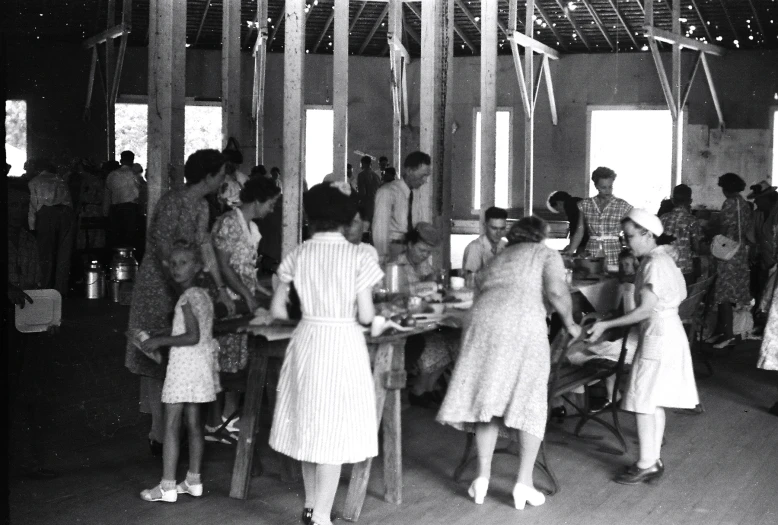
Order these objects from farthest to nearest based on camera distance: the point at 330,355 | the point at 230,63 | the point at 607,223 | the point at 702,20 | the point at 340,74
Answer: the point at 702,20
the point at 230,63
the point at 340,74
the point at 607,223
the point at 330,355

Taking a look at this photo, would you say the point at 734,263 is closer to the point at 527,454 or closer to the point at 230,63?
the point at 527,454

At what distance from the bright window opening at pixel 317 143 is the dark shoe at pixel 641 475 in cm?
1687

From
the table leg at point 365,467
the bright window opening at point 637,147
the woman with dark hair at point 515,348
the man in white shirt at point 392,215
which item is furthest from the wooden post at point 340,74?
the bright window opening at point 637,147

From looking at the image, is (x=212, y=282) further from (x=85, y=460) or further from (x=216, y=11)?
(x=216, y=11)

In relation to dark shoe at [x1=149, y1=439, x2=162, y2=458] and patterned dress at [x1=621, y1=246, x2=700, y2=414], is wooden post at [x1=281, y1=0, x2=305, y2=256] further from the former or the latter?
patterned dress at [x1=621, y1=246, x2=700, y2=414]

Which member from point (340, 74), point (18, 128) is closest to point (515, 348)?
point (340, 74)

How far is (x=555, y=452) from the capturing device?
5.57 metres

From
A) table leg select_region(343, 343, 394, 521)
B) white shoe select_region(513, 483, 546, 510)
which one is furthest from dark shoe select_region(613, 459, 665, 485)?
table leg select_region(343, 343, 394, 521)

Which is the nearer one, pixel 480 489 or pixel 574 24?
pixel 480 489

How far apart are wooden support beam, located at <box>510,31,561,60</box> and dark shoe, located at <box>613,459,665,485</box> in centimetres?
1165

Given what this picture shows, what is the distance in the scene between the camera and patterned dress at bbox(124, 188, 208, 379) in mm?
4953

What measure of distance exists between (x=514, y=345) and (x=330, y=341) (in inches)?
37.6

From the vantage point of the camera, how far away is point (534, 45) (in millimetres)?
17641

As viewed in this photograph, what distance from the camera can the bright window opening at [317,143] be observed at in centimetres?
2155
